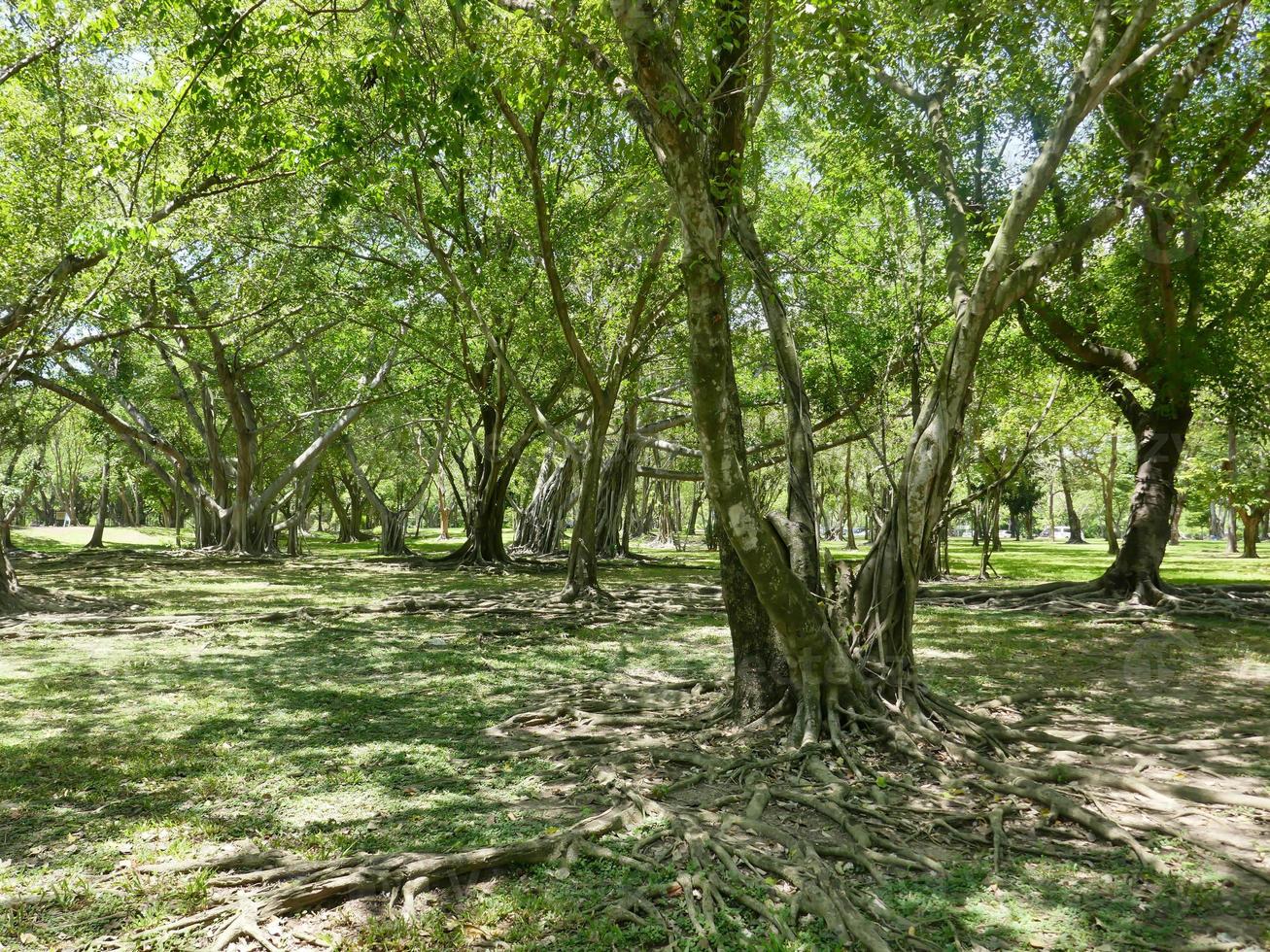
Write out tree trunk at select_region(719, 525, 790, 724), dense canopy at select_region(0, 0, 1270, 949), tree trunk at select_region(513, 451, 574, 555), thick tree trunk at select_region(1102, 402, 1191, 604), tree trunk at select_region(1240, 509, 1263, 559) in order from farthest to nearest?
tree trunk at select_region(1240, 509, 1263, 559)
tree trunk at select_region(513, 451, 574, 555)
thick tree trunk at select_region(1102, 402, 1191, 604)
tree trunk at select_region(719, 525, 790, 724)
dense canopy at select_region(0, 0, 1270, 949)

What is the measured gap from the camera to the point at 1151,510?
11.3 m

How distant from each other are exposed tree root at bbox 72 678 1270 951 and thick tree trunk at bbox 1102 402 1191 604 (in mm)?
7726

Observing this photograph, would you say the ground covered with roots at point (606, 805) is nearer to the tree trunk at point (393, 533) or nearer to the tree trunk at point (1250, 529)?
the tree trunk at point (393, 533)

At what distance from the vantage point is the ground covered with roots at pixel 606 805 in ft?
9.43

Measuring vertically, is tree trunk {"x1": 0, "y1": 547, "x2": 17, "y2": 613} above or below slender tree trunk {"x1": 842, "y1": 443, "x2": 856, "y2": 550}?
below

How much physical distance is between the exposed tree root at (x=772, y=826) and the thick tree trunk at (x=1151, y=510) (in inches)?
304

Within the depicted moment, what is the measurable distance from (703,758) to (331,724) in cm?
262

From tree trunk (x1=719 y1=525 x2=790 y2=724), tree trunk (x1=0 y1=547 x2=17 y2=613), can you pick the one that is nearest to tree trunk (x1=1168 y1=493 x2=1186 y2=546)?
tree trunk (x1=719 y1=525 x2=790 y2=724)

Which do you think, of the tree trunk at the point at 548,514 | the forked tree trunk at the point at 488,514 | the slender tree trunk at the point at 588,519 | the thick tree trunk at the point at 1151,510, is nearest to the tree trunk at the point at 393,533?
the tree trunk at the point at 548,514

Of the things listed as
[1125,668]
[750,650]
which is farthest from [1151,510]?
[750,650]

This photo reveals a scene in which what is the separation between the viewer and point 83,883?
122 inches

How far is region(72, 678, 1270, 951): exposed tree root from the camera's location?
2926 mm

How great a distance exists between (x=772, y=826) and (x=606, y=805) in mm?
830

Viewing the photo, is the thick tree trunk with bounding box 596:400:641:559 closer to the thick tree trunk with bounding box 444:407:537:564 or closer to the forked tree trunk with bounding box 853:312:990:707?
the thick tree trunk with bounding box 444:407:537:564
